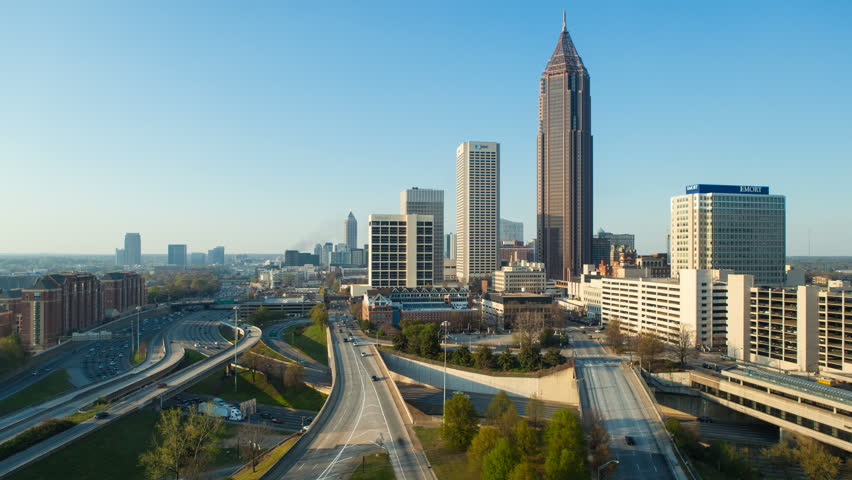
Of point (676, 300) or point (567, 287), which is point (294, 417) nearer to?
point (676, 300)

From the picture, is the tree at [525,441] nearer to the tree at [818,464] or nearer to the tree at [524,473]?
the tree at [524,473]

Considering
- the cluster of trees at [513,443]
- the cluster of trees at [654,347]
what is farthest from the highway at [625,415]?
the cluster of trees at [513,443]

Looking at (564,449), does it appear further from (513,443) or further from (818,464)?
(818,464)

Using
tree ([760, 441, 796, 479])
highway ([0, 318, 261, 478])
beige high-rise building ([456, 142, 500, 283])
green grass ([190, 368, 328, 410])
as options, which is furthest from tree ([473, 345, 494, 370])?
beige high-rise building ([456, 142, 500, 283])

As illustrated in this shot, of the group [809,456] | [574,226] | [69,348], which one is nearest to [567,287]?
[574,226]

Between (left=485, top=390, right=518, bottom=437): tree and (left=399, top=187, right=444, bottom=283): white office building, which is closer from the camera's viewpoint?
(left=485, top=390, right=518, bottom=437): tree

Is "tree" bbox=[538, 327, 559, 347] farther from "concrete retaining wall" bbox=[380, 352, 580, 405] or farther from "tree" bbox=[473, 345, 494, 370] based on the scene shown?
"concrete retaining wall" bbox=[380, 352, 580, 405]
